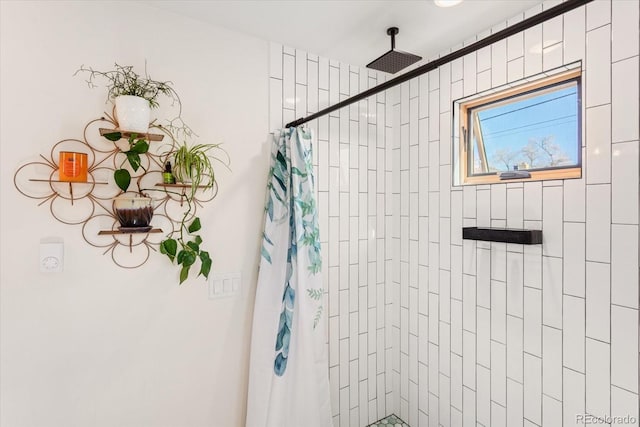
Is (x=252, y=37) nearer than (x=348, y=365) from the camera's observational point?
Yes

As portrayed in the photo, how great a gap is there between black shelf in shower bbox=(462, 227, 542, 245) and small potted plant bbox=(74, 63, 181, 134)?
1.58 m

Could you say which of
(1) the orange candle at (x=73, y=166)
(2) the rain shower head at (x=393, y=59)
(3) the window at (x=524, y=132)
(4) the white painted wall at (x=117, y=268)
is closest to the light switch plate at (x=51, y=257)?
(4) the white painted wall at (x=117, y=268)

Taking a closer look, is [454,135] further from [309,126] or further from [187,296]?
[187,296]

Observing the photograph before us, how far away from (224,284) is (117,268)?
47cm

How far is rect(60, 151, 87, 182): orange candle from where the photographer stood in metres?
1.19

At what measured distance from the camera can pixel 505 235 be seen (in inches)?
57.0

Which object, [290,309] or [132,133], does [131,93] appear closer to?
[132,133]

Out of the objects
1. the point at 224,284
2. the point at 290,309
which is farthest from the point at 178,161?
the point at 290,309

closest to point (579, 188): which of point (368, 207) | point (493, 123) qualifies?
point (493, 123)

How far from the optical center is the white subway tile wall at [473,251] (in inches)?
47.8

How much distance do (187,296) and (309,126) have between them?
1.13 meters

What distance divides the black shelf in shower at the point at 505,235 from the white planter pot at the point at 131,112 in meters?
1.59

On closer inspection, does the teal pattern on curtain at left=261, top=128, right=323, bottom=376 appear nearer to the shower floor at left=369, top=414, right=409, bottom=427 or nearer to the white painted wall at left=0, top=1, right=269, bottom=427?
the white painted wall at left=0, top=1, right=269, bottom=427

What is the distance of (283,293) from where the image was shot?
1633mm
